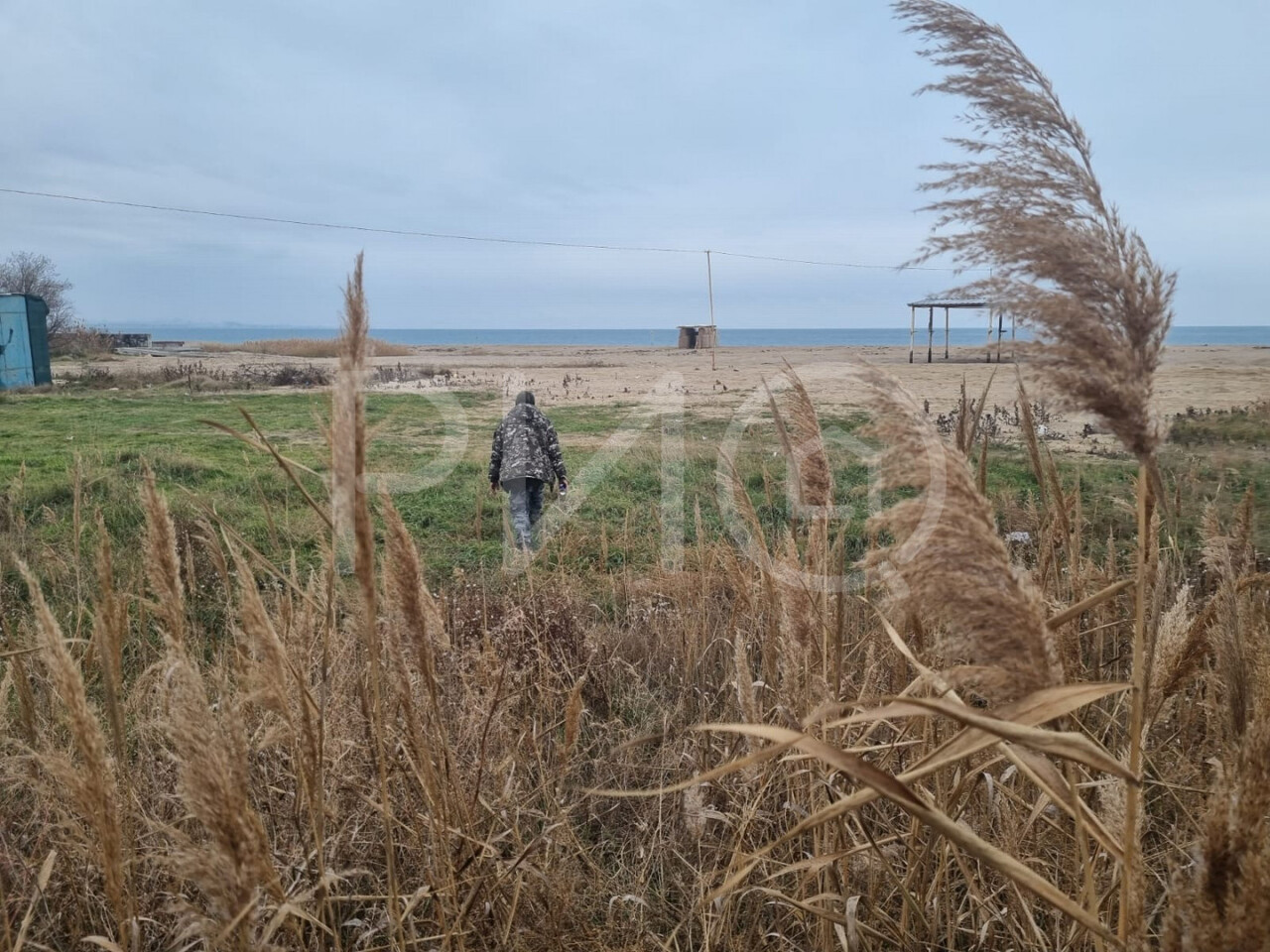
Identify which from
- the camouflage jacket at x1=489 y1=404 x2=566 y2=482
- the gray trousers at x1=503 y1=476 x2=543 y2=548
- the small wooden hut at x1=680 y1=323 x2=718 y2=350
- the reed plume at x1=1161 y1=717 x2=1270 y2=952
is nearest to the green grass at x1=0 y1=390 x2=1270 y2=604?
the gray trousers at x1=503 y1=476 x2=543 y2=548

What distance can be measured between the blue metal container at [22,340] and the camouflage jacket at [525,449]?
17420 mm

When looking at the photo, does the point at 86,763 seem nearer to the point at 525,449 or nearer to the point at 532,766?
the point at 532,766

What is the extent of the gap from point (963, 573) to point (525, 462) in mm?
6351

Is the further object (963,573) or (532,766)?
(532,766)

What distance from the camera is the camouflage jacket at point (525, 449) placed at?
7098 mm

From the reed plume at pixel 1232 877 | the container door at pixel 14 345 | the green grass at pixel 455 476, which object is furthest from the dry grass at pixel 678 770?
the container door at pixel 14 345

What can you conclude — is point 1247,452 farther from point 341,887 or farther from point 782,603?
point 341,887

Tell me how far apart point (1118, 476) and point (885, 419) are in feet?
29.0

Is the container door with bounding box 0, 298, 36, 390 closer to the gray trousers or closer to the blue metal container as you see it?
the blue metal container

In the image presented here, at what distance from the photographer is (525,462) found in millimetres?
7086

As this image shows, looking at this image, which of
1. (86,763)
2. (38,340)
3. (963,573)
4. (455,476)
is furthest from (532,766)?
(38,340)

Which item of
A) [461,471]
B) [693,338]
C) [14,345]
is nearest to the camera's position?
[461,471]

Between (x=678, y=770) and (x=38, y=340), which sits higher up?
(x=38, y=340)

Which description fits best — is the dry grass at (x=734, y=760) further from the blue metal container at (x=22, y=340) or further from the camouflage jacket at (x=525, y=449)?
the blue metal container at (x=22, y=340)
